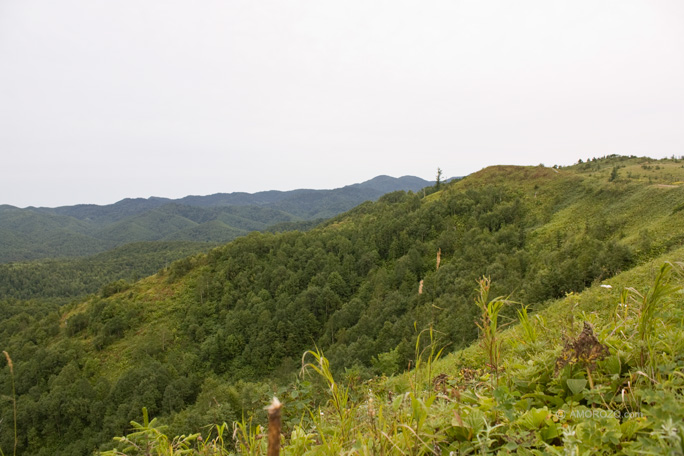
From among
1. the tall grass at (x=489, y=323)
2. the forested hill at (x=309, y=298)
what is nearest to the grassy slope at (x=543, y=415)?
the tall grass at (x=489, y=323)

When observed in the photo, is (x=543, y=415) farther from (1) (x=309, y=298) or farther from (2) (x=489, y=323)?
(1) (x=309, y=298)

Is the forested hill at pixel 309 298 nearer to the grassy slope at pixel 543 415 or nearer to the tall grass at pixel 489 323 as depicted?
the grassy slope at pixel 543 415

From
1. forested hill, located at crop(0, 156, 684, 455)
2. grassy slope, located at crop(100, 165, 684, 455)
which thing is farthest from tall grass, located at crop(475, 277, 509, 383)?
forested hill, located at crop(0, 156, 684, 455)

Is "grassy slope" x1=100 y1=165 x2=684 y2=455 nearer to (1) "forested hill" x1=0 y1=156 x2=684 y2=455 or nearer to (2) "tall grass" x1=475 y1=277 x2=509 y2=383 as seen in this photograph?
(2) "tall grass" x1=475 y1=277 x2=509 y2=383

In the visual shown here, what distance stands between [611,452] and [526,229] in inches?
1664

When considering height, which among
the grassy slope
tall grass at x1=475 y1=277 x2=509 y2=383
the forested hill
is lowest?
the forested hill

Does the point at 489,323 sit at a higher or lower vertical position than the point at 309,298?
higher

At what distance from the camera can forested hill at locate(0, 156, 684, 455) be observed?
87.9 feet

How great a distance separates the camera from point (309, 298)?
53.6 metres

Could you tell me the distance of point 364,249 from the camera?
193 ft

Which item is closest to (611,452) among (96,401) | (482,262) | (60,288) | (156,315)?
(482,262)

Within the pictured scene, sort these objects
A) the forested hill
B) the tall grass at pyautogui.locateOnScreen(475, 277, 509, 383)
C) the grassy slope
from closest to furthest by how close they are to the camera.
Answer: the grassy slope
the tall grass at pyautogui.locateOnScreen(475, 277, 509, 383)
the forested hill

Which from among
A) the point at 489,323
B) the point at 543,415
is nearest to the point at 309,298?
the point at 489,323

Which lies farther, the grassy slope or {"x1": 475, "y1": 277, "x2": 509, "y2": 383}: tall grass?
{"x1": 475, "y1": 277, "x2": 509, "y2": 383}: tall grass
